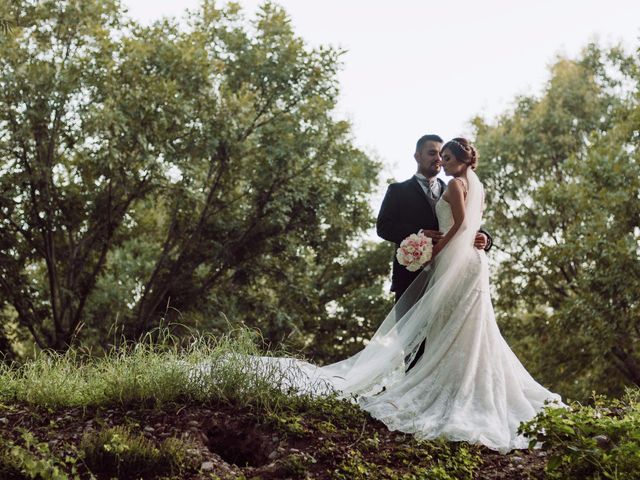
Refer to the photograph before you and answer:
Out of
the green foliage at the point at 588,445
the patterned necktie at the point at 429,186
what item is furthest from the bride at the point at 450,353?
the green foliage at the point at 588,445

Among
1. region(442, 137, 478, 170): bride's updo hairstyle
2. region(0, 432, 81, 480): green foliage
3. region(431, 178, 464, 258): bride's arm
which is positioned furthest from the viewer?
region(442, 137, 478, 170): bride's updo hairstyle

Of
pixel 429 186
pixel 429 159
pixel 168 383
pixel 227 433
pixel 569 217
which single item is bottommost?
pixel 227 433

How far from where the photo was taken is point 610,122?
18406mm

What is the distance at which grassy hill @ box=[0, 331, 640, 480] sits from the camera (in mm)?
4992

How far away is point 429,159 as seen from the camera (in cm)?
727

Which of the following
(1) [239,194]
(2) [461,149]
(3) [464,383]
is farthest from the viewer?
(1) [239,194]

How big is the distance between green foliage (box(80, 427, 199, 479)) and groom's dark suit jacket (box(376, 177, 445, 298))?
3056 mm

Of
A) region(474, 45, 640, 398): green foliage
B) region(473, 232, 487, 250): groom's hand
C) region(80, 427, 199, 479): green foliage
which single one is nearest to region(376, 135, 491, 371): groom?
region(473, 232, 487, 250): groom's hand

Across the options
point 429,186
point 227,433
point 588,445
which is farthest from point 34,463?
point 429,186

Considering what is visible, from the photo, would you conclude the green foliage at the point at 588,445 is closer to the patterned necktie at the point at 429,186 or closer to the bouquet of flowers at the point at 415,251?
the bouquet of flowers at the point at 415,251

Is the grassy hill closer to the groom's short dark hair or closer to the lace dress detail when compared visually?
the lace dress detail

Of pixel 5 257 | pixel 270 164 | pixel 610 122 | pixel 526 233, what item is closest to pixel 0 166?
pixel 5 257

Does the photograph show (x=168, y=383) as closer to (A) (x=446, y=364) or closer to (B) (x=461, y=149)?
(A) (x=446, y=364)

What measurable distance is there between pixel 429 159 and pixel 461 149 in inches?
27.2
